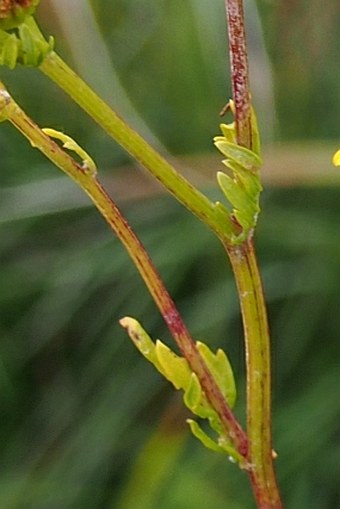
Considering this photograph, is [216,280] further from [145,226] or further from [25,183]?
[25,183]

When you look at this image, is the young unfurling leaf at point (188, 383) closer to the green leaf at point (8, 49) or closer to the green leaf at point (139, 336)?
the green leaf at point (139, 336)

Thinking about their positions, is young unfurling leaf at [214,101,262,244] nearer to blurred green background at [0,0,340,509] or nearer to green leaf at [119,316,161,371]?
green leaf at [119,316,161,371]

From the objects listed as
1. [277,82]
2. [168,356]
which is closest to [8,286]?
[277,82]

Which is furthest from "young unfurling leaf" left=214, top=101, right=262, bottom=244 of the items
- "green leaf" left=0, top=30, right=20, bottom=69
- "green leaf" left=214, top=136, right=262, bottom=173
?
"green leaf" left=0, top=30, right=20, bottom=69

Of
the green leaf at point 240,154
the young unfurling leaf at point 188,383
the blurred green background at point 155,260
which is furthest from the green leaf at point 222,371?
the blurred green background at point 155,260

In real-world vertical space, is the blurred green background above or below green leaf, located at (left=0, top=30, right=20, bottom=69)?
below

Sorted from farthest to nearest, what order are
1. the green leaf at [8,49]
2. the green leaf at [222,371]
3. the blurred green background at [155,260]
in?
the blurred green background at [155,260]
the green leaf at [222,371]
the green leaf at [8,49]

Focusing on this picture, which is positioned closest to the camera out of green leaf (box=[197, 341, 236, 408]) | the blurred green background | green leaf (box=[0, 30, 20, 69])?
green leaf (box=[0, 30, 20, 69])
